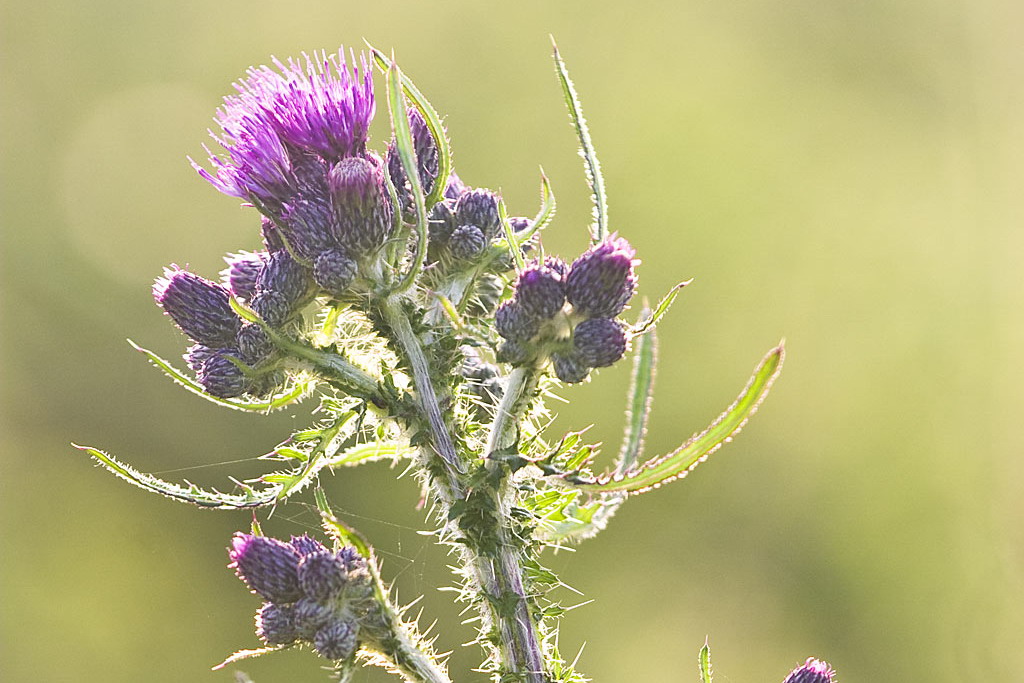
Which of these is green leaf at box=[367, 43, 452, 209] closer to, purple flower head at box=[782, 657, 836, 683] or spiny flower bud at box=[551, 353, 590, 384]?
spiny flower bud at box=[551, 353, 590, 384]

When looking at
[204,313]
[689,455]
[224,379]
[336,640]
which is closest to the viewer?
[689,455]

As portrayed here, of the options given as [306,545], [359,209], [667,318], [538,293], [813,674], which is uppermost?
[667,318]

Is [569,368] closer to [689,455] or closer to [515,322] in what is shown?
[515,322]

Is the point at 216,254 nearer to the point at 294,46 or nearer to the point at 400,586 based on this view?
the point at 294,46

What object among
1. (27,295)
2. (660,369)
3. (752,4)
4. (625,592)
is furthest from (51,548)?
(752,4)

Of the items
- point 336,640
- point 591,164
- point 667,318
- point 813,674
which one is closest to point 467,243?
point 591,164

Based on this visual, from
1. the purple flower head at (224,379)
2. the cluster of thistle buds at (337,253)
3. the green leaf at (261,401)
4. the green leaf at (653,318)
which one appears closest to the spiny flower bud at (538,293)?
the cluster of thistle buds at (337,253)
